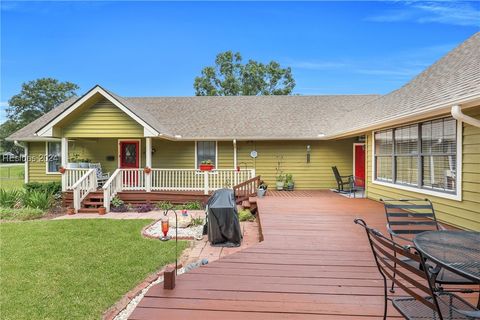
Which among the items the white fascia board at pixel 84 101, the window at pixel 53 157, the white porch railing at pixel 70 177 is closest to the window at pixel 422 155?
the white fascia board at pixel 84 101

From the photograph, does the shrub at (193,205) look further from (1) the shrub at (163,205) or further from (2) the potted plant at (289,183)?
(2) the potted plant at (289,183)

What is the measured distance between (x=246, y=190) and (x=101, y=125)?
5.58 metres

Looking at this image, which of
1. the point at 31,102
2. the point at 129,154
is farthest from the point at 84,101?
the point at 31,102

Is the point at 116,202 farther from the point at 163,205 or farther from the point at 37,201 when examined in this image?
the point at 37,201

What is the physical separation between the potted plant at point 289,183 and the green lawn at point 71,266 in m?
6.37

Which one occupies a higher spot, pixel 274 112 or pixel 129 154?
pixel 274 112

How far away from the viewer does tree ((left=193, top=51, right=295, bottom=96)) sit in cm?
3083

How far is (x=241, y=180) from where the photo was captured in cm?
1063

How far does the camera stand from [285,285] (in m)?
3.13

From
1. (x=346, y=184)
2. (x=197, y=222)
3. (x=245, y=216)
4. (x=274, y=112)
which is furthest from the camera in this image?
(x=274, y=112)

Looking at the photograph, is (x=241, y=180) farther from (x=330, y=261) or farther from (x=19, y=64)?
(x=19, y=64)

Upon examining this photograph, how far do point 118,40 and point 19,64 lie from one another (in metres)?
14.0

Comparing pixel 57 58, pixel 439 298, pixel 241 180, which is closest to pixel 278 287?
pixel 439 298

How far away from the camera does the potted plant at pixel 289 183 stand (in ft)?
38.7
